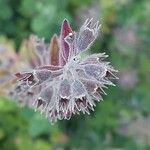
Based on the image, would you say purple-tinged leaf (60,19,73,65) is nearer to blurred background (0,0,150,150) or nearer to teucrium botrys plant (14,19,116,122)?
teucrium botrys plant (14,19,116,122)

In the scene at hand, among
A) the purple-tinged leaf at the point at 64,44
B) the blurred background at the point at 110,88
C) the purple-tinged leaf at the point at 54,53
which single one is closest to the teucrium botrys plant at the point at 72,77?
the purple-tinged leaf at the point at 64,44

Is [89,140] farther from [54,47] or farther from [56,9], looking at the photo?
[54,47]

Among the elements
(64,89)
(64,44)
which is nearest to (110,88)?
(64,44)

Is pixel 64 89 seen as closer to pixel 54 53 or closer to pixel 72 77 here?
pixel 72 77

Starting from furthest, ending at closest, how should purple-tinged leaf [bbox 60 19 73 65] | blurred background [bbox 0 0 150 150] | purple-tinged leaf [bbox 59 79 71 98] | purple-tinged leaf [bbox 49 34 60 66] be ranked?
blurred background [bbox 0 0 150 150]
purple-tinged leaf [bbox 49 34 60 66]
purple-tinged leaf [bbox 60 19 73 65]
purple-tinged leaf [bbox 59 79 71 98]

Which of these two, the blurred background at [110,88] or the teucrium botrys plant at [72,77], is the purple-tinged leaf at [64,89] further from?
the blurred background at [110,88]

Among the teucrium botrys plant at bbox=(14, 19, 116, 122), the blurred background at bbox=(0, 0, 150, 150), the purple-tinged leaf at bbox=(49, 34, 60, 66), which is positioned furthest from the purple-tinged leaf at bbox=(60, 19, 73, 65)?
the blurred background at bbox=(0, 0, 150, 150)

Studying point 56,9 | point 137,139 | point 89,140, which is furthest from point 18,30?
point 137,139
